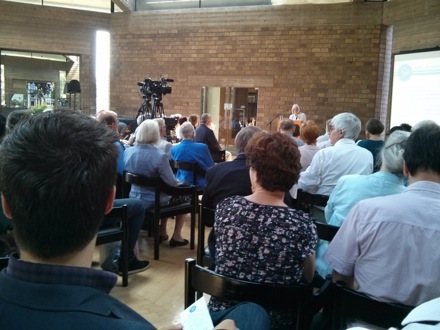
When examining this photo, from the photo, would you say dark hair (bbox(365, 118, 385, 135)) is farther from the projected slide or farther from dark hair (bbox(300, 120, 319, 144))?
the projected slide

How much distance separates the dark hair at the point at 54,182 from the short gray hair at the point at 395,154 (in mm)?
1605

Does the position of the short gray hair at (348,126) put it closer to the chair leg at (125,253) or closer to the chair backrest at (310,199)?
the chair backrest at (310,199)

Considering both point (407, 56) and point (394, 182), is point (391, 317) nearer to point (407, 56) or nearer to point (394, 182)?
point (394, 182)

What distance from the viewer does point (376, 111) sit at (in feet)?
31.3

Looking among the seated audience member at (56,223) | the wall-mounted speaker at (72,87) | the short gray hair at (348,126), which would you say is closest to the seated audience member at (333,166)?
the short gray hair at (348,126)

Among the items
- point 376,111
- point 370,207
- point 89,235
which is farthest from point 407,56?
point 89,235

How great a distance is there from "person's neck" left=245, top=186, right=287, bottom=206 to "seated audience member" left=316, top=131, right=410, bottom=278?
0.55m

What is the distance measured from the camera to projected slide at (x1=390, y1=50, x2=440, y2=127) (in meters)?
7.51

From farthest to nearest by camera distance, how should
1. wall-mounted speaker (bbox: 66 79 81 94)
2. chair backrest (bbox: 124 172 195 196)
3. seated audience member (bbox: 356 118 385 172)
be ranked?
wall-mounted speaker (bbox: 66 79 81 94)
seated audience member (bbox: 356 118 385 172)
chair backrest (bbox: 124 172 195 196)

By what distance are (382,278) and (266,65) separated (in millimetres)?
9107

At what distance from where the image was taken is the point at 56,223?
2.54 feet

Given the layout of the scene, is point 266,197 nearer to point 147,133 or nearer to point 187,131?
point 147,133

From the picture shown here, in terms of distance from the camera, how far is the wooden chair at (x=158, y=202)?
360 cm

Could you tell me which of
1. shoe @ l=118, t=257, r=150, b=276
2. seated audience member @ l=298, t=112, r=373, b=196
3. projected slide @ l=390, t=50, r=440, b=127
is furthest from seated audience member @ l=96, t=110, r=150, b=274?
projected slide @ l=390, t=50, r=440, b=127
